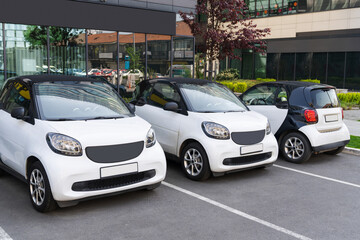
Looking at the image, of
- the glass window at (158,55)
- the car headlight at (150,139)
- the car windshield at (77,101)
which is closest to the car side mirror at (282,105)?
the car windshield at (77,101)

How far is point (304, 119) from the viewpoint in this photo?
7539 millimetres

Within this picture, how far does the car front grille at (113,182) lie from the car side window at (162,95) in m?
2.08

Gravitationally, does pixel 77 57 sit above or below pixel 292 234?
above

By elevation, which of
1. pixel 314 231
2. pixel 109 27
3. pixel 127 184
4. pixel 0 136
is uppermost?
pixel 109 27

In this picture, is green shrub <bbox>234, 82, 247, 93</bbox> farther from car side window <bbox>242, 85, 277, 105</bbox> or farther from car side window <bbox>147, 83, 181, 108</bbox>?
car side window <bbox>147, 83, 181, 108</bbox>

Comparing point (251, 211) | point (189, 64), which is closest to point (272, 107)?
point (251, 211)

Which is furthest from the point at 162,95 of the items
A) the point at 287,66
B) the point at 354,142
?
the point at 287,66

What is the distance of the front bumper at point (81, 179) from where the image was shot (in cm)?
445

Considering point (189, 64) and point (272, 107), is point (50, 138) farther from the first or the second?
point (189, 64)

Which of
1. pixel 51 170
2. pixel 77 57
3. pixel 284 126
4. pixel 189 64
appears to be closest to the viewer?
pixel 51 170

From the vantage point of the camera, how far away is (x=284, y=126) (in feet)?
25.7

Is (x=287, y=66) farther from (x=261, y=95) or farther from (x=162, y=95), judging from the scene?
(x=162, y=95)

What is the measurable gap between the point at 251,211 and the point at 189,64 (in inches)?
533

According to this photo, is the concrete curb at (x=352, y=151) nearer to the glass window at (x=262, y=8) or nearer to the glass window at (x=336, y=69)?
the glass window at (x=336, y=69)
